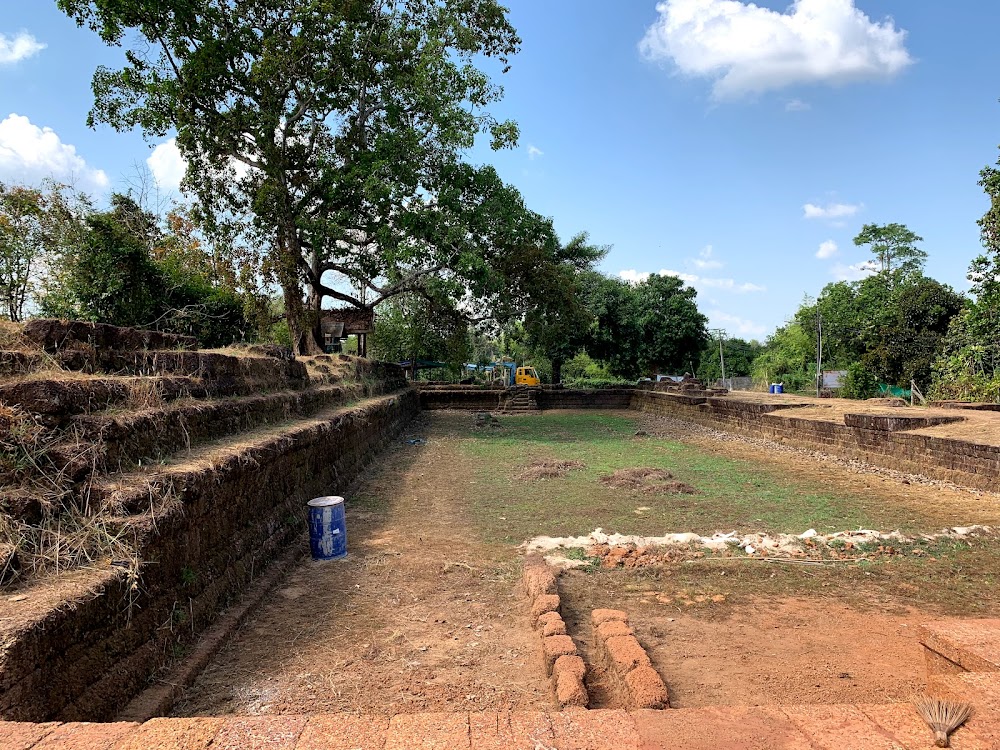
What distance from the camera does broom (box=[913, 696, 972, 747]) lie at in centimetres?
177

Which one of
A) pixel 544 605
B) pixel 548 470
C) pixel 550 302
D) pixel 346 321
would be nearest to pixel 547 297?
pixel 550 302

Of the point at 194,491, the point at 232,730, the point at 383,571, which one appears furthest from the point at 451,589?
the point at 232,730

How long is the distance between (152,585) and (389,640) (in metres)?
1.30

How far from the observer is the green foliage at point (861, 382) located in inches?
828

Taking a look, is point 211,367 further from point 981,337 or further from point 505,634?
point 981,337

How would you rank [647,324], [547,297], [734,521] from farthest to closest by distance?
[647,324], [547,297], [734,521]

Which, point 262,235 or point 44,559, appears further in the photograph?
point 262,235

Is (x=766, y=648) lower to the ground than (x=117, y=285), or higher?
lower

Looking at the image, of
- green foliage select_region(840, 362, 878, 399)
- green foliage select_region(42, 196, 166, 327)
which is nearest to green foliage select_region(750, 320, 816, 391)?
green foliage select_region(840, 362, 878, 399)

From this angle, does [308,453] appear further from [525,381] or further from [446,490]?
[525,381]

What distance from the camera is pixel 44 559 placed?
265 centimetres

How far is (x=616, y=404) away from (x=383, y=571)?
1944 cm

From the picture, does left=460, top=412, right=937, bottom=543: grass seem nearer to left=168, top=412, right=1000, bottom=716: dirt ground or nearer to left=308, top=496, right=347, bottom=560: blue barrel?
→ left=168, top=412, right=1000, bottom=716: dirt ground

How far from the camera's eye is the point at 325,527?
4871 mm
